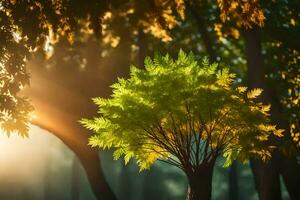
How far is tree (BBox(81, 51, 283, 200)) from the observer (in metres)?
13.1

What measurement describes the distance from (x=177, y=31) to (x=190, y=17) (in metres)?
1.10

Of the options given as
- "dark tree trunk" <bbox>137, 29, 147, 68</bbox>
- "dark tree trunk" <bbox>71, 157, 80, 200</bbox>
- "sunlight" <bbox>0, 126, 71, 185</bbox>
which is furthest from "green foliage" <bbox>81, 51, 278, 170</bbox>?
"dark tree trunk" <bbox>71, 157, 80, 200</bbox>

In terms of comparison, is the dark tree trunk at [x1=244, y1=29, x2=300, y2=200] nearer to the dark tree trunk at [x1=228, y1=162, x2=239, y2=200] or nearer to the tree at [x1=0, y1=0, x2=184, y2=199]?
the tree at [x1=0, y1=0, x2=184, y2=199]

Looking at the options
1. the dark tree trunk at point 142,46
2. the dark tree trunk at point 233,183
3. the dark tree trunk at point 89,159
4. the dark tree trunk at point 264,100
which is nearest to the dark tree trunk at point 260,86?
the dark tree trunk at point 264,100

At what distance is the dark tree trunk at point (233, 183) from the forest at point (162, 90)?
18335 mm

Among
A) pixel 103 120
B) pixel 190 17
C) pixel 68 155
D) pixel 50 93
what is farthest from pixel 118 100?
pixel 68 155

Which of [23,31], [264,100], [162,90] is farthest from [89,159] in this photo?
[23,31]

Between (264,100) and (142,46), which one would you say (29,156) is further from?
(264,100)

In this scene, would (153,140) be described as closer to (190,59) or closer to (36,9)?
(190,59)

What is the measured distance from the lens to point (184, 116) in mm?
13281

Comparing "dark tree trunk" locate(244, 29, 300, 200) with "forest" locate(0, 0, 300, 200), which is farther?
"dark tree trunk" locate(244, 29, 300, 200)

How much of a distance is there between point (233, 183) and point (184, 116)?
34291 mm

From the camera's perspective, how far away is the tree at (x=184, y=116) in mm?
13055

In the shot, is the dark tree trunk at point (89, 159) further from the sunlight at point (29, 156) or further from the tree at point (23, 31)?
the sunlight at point (29, 156)
